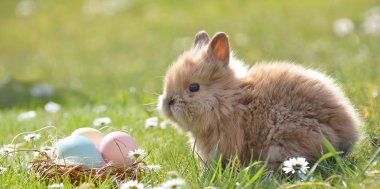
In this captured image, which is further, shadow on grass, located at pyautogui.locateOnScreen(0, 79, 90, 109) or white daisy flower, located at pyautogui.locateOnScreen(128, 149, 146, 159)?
shadow on grass, located at pyautogui.locateOnScreen(0, 79, 90, 109)

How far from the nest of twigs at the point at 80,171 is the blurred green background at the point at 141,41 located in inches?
102

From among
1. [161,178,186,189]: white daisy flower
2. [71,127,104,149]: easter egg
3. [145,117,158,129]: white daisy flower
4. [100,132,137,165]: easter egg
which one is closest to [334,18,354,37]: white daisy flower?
[145,117,158,129]: white daisy flower

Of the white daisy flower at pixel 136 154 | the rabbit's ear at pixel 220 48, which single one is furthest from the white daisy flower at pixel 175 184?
the rabbit's ear at pixel 220 48

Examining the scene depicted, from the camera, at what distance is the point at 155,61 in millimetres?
10547

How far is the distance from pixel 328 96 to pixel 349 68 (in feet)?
11.7

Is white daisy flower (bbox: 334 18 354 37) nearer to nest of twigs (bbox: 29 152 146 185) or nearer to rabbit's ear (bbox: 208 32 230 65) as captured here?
rabbit's ear (bbox: 208 32 230 65)

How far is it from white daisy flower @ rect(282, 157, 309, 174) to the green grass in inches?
2.9

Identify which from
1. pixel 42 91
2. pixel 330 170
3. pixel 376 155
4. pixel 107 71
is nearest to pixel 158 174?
pixel 330 170

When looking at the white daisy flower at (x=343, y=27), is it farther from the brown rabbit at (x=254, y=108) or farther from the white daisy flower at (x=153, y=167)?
the white daisy flower at (x=153, y=167)

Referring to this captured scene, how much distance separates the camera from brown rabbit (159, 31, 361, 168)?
3869 mm

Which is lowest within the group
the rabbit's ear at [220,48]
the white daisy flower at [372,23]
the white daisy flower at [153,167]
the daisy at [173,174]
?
the daisy at [173,174]

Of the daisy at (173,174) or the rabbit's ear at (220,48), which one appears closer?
the daisy at (173,174)

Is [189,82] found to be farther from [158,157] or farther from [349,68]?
[349,68]

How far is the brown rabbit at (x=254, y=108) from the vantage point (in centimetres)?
387
